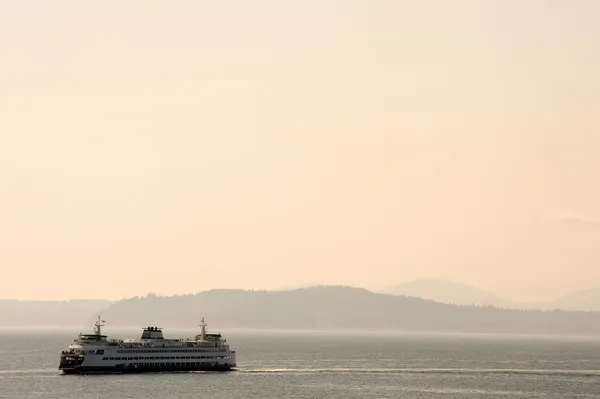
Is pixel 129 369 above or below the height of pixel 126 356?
below

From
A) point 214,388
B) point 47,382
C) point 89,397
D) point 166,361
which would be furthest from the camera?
point 166,361

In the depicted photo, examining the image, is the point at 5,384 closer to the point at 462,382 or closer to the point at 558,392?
the point at 462,382

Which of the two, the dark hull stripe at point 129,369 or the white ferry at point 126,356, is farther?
the white ferry at point 126,356

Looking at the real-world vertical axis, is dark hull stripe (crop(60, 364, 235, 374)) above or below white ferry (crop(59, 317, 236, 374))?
below

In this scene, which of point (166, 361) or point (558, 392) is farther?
point (166, 361)

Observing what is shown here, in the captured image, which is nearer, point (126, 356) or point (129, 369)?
point (129, 369)

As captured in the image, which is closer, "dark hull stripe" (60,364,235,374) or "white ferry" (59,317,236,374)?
"dark hull stripe" (60,364,235,374)

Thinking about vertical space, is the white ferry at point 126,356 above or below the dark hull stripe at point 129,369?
above

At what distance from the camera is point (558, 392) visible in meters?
182

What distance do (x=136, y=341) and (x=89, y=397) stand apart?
140 feet

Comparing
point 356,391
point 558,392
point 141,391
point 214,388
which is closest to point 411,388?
point 356,391

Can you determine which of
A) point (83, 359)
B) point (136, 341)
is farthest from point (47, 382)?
point (136, 341)

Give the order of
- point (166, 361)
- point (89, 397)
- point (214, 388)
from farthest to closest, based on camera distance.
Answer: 1. point (166, 361)
2. point (214, 388)
3. point (89, 397)

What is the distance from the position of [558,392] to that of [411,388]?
27.8m
